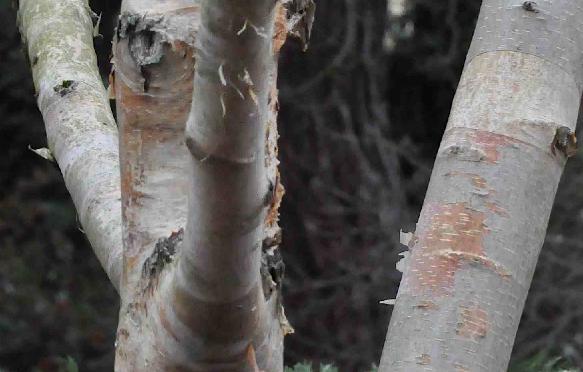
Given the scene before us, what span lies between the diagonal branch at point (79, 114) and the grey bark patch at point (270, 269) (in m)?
0.32

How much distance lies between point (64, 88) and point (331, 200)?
286cm

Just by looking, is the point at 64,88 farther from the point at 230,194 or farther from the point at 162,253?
the point at 230,194

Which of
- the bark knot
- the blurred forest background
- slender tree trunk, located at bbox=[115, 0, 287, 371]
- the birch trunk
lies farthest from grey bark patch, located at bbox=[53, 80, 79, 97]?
the blurred forest background

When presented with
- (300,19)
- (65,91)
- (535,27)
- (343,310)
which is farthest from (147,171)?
(343,310)

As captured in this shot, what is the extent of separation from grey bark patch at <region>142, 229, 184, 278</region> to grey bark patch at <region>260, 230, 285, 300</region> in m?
0.07

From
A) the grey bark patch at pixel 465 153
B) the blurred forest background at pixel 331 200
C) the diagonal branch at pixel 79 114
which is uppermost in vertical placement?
the grey bark patch at pixel 465 153

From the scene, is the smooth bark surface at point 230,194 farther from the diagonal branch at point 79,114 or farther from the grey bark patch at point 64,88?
the grey bark patch at point 64,88

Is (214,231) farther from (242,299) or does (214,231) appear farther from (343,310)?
(343,310)

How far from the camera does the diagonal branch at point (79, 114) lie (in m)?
1.22

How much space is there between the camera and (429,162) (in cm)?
442

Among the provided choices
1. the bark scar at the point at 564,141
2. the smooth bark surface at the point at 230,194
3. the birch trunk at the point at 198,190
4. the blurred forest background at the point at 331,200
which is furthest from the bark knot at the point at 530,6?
the blurred forest background at the point at 331,200

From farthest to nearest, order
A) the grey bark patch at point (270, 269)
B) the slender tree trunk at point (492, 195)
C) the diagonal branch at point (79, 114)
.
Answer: the diagonal branch at point (79, 114) < the slender tree trunk at point (492, 195) < the grey bark patch at point (270, 269)

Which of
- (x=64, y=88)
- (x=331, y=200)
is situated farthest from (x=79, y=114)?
(x=331, y=200)

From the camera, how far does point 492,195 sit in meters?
1.02
